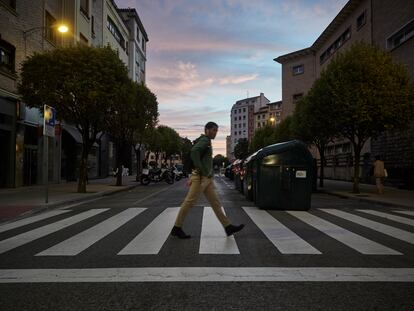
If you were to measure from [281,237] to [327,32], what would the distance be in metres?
43.2

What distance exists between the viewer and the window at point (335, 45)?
4034cm

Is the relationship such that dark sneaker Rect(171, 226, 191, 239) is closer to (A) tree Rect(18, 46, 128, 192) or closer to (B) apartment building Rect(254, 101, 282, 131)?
(A) tree Rect(18, 46, 128, 192)

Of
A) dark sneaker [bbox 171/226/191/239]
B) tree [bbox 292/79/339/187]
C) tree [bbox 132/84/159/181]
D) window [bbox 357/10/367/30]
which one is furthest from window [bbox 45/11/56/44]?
window [bbox 357/10/367/30]

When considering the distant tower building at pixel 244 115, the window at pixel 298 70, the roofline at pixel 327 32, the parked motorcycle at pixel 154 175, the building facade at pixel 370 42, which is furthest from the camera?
the distant tower building at pixel 244 115

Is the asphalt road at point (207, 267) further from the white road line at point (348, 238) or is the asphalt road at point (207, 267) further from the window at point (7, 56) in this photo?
the window at point (7, 56)

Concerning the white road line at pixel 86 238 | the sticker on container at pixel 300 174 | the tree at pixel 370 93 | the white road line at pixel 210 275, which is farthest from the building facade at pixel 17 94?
the tree at pixel 370 93

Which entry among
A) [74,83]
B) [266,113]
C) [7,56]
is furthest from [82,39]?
[266,113]

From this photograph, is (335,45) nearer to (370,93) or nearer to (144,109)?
(144,109)

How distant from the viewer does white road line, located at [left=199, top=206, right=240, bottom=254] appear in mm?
6262

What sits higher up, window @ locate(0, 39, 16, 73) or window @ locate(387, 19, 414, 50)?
window @ locate(387, 19, 414, 50)

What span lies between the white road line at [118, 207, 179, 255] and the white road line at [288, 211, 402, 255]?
2.92m

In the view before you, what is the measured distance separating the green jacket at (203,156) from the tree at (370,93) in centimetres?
1375

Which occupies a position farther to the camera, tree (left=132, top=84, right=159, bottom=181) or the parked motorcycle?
the parked motorcycle

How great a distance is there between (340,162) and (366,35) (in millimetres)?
12073
